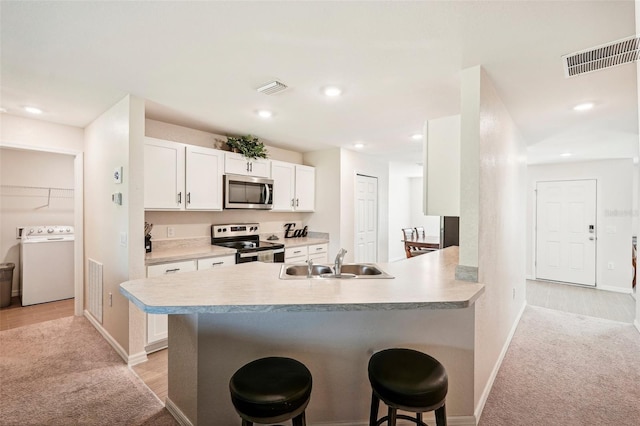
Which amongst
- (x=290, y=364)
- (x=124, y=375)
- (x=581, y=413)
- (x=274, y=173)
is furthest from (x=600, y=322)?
(x=124, y=375)

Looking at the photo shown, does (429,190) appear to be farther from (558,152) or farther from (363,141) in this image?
(558,152)

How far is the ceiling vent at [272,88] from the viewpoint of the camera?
2.27 meters

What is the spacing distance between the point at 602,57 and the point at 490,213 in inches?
43.3

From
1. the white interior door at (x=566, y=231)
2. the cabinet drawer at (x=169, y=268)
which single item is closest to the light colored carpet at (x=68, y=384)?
the cabinet drawer at (x=169, y=268)

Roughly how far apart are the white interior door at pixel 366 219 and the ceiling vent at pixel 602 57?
3387mm

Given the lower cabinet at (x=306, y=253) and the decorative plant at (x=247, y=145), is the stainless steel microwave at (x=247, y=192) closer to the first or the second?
the decorative plant at (x=247, y=145)

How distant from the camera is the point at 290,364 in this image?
146 cm

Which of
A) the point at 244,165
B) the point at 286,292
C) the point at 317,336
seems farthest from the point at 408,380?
the point at 244,165

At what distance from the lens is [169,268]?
282 cm

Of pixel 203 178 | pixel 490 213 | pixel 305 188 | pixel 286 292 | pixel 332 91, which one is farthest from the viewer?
pixel 305 188

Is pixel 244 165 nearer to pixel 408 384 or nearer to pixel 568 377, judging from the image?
pixel 408 384

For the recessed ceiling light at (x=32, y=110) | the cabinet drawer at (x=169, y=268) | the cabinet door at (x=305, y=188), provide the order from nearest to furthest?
the cabinet drawer at (x=169, y=268) → the recessed ceiling light at (x=32, y=110) → the cabinet door at (x=305, y=188)

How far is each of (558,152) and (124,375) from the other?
6246 mm

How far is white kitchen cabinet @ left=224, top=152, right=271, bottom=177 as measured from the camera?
3.66 metres
